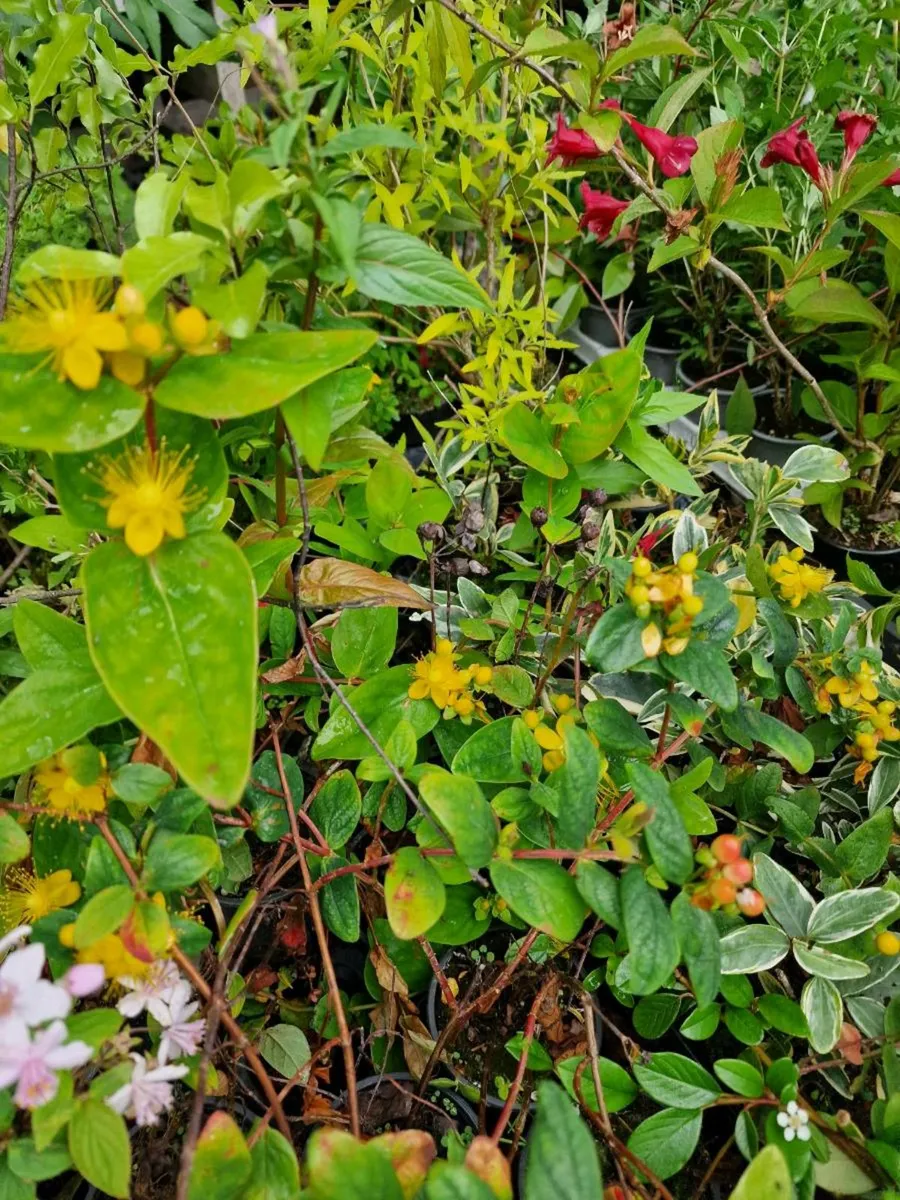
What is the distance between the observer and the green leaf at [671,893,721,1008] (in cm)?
48

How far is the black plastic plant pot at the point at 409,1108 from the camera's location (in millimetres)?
629

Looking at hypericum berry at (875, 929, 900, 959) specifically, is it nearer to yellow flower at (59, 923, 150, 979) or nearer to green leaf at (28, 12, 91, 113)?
yellow flower at (59, 923, 150, 979)

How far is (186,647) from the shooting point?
427mm

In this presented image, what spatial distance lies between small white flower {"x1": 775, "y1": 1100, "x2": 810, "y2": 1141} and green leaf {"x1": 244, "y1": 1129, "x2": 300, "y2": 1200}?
0.32 metres

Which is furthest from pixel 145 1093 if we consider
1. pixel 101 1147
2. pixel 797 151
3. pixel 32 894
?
pixel 797 151

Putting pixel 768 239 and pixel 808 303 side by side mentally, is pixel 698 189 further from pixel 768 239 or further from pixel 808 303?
pixel 768 239

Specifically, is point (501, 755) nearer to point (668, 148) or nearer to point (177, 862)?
point (177, 862)

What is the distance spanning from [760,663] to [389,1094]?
46cm

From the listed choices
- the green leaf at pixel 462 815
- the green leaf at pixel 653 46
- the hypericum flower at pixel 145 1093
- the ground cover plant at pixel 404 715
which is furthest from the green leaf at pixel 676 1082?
the green leaf at pixel 653 46

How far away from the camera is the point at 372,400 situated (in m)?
1.18

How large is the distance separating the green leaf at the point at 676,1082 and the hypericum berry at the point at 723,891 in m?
0.20

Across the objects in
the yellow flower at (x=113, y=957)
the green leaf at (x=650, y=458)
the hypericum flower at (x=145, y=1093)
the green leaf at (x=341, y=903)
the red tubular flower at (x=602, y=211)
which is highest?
the red tubular flower at (x=602, y=211)

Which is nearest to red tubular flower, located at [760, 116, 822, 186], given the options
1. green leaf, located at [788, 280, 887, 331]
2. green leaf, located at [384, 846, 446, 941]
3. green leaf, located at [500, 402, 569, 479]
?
green leaf, located at [788, 280, 887, 331]

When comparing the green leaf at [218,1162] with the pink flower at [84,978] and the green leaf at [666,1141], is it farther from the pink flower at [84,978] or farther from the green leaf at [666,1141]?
the green leaf at [666,1141]
